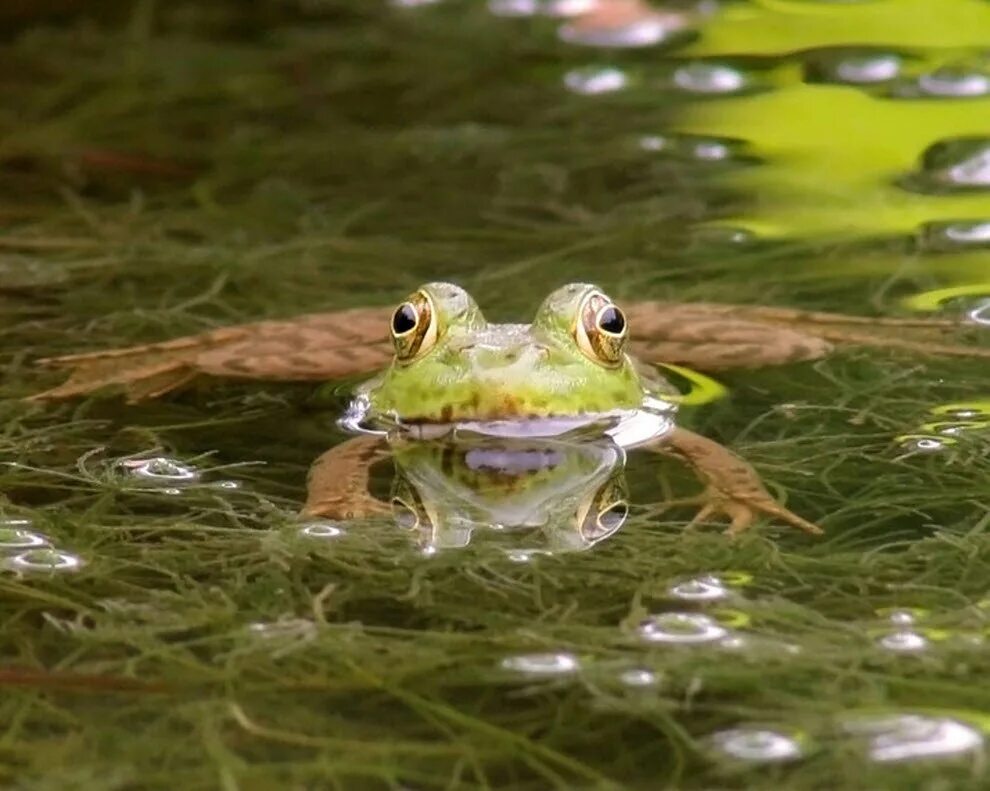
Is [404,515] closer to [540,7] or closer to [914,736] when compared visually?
[914,736]

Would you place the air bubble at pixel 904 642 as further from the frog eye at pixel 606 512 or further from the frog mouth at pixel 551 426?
the frog mouth at pixel 551 426

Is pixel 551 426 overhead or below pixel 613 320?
below

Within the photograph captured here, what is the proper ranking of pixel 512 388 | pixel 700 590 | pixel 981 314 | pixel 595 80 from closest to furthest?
pixel 700 590 → pixel 512 388 → pixel 981 314 → pixel 595 80

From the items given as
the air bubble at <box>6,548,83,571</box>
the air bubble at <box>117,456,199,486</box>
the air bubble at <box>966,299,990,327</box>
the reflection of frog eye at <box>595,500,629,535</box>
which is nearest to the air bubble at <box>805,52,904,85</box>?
the air bubble at <box>966,299,990,327</box>

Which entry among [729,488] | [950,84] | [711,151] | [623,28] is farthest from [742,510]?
[623,28]

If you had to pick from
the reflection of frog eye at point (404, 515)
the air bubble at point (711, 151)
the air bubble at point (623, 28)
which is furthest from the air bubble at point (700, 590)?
the air bubble at point (623, 28)

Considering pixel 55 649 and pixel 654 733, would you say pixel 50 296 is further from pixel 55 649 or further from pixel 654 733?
pixel 654 733
